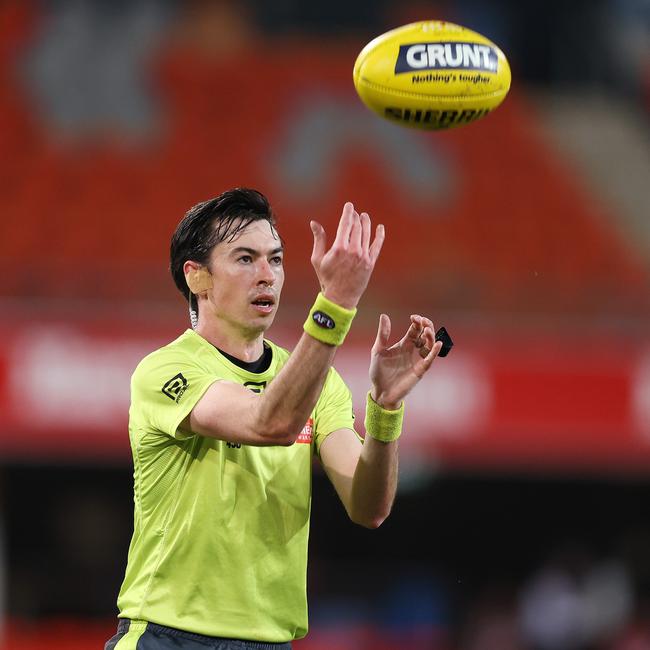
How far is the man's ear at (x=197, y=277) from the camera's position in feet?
15.0

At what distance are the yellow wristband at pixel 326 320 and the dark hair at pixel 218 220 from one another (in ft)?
2.44

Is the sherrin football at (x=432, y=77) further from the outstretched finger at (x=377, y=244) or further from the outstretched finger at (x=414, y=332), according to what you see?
the outstretched finger at (x=377, y=244)

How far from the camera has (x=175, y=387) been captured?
4242mm

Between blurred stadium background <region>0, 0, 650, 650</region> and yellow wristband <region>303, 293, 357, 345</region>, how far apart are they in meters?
7.25

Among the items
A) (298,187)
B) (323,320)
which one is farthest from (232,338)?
(298,187)

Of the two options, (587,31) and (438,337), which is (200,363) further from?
(587,31)

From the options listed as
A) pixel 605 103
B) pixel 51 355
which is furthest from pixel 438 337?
pixel 605 103

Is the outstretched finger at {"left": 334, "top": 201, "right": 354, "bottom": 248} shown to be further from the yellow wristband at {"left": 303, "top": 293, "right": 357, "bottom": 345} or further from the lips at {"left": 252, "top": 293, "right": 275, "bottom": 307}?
the lips at {"left": 252, "top": 293, "right": 275, "bottom": 307}

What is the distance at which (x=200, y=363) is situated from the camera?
4410 mm

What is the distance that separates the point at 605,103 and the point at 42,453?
36.3 ft

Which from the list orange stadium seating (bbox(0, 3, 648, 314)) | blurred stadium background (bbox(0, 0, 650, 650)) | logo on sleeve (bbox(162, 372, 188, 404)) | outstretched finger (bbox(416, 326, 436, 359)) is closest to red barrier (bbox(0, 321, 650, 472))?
blurred stadium background (bbox(0, 0, 650, 650))

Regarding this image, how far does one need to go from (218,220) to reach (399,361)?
2.60ft

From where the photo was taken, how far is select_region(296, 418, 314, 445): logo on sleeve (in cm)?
456

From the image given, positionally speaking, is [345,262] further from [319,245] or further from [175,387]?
[175,387]
